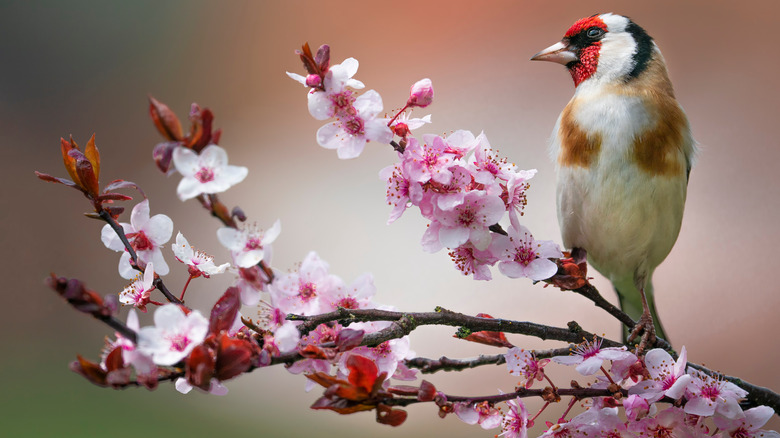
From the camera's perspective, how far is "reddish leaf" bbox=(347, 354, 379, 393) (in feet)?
→ 1.23

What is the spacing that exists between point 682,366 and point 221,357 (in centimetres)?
33

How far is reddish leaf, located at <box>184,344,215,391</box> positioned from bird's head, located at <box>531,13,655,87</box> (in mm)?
685

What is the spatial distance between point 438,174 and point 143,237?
21cm

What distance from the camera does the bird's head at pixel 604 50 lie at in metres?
0.89

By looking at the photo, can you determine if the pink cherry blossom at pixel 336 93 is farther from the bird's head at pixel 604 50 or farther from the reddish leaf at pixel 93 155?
the bird's head at pixel 604 50

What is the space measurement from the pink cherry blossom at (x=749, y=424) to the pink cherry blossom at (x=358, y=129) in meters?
0.34

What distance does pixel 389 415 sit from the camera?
389 millimetres

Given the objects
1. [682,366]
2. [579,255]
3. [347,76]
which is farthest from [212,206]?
[579,255]

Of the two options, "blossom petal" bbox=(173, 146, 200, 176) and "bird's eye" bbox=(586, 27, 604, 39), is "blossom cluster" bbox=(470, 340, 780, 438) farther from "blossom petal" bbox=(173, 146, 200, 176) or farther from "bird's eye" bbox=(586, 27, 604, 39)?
"bird's eye" bbox=(586, 27, 604, 39)

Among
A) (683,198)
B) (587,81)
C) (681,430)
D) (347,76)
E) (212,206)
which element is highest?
(587,81)

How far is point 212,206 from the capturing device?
0.36 meters

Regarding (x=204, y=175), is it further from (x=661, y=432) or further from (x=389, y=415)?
(x=661, y=432)

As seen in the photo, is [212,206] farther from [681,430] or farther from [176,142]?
[681,430]

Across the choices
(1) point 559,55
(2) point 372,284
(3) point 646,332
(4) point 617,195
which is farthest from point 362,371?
(1) point 559,55
